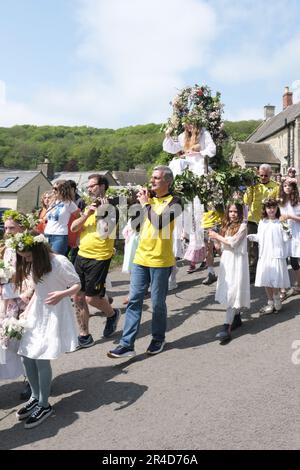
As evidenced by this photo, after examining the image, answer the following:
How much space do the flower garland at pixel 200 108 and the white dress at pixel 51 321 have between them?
5024 mm

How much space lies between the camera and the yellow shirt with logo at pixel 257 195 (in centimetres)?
780

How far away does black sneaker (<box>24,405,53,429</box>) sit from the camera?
4.02 meters

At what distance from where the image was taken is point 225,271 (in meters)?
6.16

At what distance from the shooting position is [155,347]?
218 inches

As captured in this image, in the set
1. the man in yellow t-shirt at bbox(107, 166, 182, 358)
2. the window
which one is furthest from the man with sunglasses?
the window

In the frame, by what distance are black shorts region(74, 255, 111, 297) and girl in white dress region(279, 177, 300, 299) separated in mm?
3257

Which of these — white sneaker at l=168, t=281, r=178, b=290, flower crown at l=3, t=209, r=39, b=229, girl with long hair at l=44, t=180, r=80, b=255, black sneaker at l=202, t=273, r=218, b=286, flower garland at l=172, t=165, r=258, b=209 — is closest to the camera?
flower crown at l=3, t=209, r=39, b=229

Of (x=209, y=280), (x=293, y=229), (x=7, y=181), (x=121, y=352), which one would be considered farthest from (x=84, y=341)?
(x=7, y=181)

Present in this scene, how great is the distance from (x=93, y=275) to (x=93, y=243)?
0.41 meters

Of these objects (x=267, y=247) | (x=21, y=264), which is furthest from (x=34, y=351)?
(x=267, y=247)

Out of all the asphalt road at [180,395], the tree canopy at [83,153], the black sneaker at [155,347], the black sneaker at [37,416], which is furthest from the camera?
the tree canopy at [83,153]

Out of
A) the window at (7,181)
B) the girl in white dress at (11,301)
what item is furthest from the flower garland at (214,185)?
the window at (7,181)

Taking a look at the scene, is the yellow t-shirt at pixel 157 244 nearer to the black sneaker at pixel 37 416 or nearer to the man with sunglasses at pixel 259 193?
the black sneaker at pixel 37 416

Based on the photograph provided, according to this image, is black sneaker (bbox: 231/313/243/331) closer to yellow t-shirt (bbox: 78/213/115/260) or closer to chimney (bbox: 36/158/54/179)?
yellow t-shirt (bbox: 78/213/115/260)
